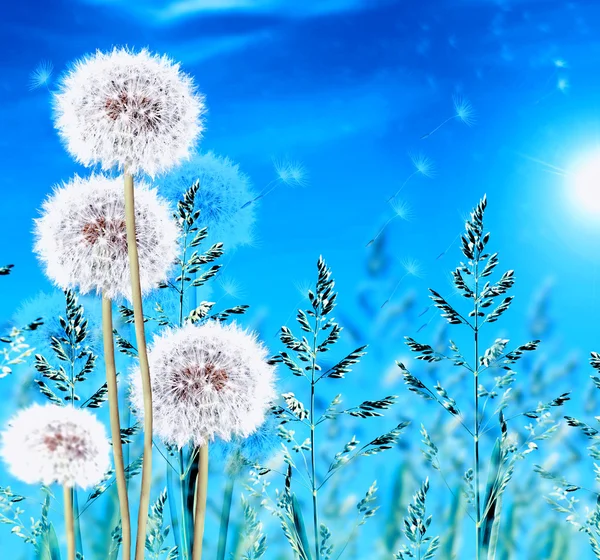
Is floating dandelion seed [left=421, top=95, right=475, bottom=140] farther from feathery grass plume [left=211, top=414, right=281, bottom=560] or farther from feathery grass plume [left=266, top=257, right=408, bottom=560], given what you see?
feathery grass plume [left=211, top=414, right=281, bottom=560]

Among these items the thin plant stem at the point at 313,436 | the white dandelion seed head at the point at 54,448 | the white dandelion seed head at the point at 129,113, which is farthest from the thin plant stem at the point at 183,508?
the white dandelion seed head at the point at 129,113

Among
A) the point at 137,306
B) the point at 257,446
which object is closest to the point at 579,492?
the point at 257,446

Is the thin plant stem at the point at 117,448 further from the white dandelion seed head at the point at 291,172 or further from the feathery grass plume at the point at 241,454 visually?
the white dandelion seed head at the point at 291,172

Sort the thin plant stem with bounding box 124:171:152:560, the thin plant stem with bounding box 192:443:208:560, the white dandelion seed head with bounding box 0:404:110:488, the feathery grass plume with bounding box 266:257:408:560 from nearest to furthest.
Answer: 1. the white dandelion seed head with bounding box 0:404:110:488
2. the thin plant stem with bounding box 124:171:152:560
3. the thin plant stem with bounding box 192:443:208:560
4. the feathery grass plume with bounding box 266:257:408:560

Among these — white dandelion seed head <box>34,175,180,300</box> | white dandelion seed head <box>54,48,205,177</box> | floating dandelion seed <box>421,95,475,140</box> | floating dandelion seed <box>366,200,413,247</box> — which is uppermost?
floating dandelion seed <box>421,95,475,140</box>

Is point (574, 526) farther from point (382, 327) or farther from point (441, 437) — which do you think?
point (382, 327)

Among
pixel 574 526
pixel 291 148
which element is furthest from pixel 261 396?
pixel 574 526

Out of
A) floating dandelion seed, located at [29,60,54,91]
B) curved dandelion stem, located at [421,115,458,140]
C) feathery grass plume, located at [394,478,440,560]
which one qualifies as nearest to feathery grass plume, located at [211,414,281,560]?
feathery grass plume, located at [394,478,440,560]
